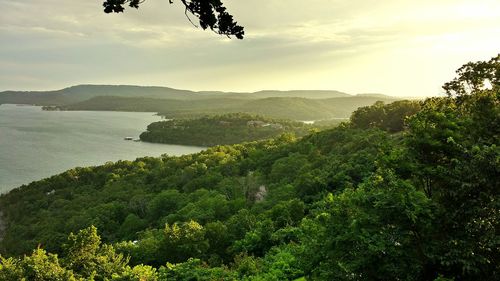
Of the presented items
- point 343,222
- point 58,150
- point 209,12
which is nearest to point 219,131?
point 58,150

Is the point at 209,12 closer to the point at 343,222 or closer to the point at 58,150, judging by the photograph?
the point at 343,222

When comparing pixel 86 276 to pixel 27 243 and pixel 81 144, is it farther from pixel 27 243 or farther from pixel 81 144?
pixel 81 144

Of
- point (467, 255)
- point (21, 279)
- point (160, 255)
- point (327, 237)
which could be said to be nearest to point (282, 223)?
point (160, 255)

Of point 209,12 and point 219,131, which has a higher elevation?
point 209,12

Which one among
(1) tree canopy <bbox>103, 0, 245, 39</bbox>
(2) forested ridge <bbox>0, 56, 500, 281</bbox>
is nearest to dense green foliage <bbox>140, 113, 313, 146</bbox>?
(2) forested ridge <bbox>0, 56, 500, 281</bbox>

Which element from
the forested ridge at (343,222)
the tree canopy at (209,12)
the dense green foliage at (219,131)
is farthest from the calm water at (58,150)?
the tree canopy at (209,12)

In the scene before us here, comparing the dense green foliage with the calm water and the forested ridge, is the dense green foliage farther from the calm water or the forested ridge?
the forested ridge
